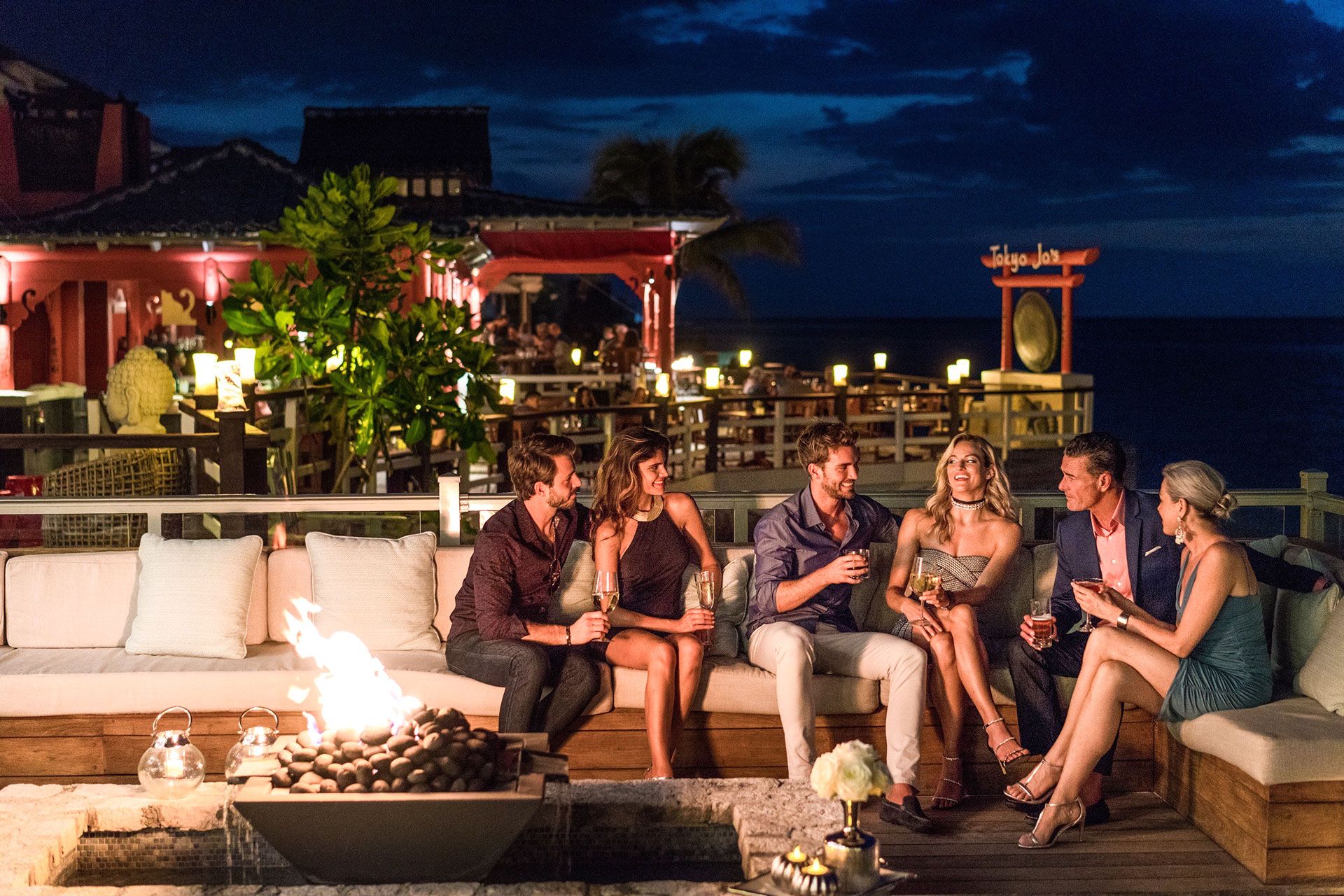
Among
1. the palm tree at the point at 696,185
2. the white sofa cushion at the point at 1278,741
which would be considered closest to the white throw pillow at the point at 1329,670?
the white sofa cushion at the point at 1278,741

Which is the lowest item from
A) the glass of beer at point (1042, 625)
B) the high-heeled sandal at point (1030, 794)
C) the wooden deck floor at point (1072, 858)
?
the wooden deck floor at point (1072, 858)

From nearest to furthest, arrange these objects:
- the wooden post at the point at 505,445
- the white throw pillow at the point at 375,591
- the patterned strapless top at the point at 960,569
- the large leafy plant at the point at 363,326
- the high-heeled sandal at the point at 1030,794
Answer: the high-heeled sandal at the point at 1030,794 < the patterned strapless top at the point at 960,569 < the white throw pillow at the point at 375,591 < the large leafy plant at the point at 363,326 < the wooden post at the point at 505,445

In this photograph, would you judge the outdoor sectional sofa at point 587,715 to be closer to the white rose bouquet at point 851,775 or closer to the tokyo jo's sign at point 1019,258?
the white rose bouquet at point 851,775

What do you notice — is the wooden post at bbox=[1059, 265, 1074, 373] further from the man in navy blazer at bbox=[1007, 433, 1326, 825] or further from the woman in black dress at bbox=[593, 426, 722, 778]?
the woman in black dress at bbox=[593, 426, 722, 778]

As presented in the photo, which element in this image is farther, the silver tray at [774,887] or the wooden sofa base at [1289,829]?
the wooden sofa base at [1289,829]

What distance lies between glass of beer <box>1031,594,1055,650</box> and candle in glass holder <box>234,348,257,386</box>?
476 centimetres

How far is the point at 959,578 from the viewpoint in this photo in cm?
490

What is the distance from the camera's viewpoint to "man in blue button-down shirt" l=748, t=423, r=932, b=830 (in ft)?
14.7

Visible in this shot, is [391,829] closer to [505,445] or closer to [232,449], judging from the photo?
[232,449]

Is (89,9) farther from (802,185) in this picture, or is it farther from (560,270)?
(802,185)

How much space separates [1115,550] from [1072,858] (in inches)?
43.7

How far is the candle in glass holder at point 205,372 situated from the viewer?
820 centimetres

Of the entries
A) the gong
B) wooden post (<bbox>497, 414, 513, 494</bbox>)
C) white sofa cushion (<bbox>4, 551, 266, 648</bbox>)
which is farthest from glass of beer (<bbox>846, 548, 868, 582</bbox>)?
the gong

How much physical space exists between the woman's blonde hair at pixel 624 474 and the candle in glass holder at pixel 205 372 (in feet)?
12.9
